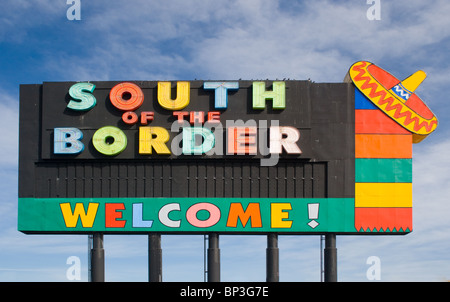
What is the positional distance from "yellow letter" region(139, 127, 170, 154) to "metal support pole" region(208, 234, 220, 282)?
5577mm

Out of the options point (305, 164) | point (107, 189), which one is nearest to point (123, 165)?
point (107, 189)

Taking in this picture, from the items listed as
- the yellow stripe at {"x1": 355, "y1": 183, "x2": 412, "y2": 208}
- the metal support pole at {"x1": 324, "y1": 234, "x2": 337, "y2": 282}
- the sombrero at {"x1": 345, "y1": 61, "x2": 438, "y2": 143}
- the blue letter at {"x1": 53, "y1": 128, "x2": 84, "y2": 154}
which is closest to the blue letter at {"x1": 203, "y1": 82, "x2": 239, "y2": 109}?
the sombrero at {"x1": 345, "y1": 61, "x2": 438, "y2": 143}

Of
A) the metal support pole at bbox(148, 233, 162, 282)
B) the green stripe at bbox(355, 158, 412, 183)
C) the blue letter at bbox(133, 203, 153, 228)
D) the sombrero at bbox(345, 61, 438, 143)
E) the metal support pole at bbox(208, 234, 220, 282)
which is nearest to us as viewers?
the metal support pole at bbox(208, 234, 220, 282)

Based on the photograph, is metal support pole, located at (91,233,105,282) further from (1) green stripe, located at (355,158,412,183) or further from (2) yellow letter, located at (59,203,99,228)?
(1) green stripe, located at (355,158,412,183)

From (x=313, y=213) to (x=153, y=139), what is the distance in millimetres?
10039

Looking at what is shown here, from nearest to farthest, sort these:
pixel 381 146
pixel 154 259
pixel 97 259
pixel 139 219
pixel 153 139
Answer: pixel 154 259, pixel 97 259, pixel 139 219, pixel 153 139, pixel 381 146

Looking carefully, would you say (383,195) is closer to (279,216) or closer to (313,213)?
(313,213)

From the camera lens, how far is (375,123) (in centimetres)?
3803

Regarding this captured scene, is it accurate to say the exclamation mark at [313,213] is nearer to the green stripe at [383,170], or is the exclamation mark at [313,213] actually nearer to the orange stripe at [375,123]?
the green stripe at [383,170]

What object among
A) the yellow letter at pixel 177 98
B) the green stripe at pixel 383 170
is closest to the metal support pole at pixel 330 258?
the green stripe at pixel 383 170

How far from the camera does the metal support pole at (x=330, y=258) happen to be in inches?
1437

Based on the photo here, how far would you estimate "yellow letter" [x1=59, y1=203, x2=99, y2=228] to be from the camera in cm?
3719

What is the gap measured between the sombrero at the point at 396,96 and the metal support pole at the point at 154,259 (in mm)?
14860

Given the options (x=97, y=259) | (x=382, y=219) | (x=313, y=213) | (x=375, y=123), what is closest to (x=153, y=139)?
(x=97, y=259)
